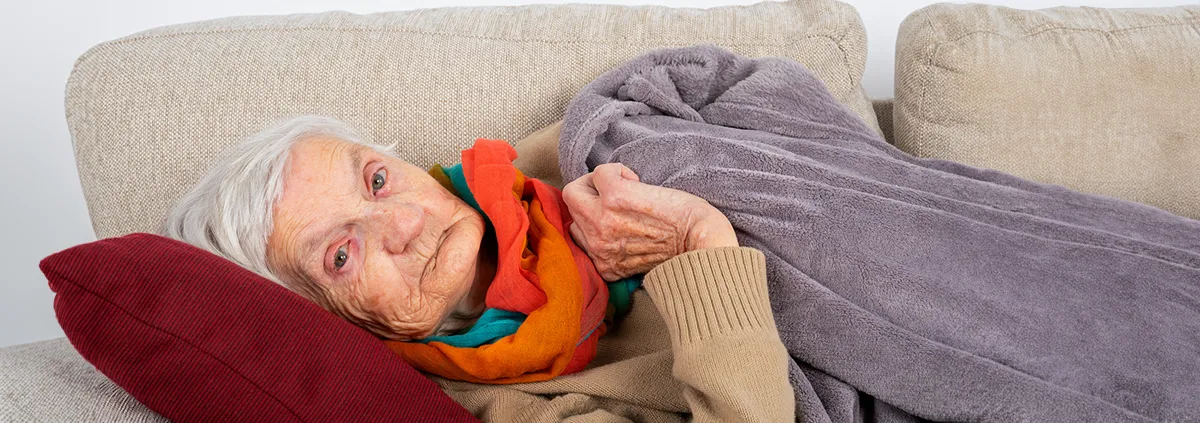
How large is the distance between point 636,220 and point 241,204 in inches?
22.9

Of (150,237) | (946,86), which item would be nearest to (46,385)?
(150,237)

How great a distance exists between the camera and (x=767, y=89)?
1414mm

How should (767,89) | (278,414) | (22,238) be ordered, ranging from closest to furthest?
(278,414)
(767,89)
(22,238)

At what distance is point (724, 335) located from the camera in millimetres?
1027

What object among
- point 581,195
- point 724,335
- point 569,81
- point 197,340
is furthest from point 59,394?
point 569,81

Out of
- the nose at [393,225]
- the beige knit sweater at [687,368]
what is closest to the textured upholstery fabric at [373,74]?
the nose at [393,225]

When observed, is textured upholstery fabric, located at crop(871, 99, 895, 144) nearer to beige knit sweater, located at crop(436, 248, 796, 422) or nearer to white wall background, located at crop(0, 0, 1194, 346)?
white wall background, located at crop(0, 0, 1194, 346)

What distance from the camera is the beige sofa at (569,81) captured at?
1.52 meters

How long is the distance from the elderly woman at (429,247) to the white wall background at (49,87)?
3.59ft

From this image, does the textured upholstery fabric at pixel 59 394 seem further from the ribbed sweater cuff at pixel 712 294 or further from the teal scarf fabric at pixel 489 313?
the ribbed sweater cuff at pixel 712 294

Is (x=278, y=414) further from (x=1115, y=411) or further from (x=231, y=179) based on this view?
(x=1115, y=411)

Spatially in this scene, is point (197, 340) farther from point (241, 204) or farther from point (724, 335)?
point (724, 335)

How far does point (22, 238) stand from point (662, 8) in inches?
75.5

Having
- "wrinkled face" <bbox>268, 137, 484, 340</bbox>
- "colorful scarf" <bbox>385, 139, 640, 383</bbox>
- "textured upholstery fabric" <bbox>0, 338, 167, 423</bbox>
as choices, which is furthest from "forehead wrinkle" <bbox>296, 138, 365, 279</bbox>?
"textured upholstery fabric" <bbox>0, 338, 167, 423</bbox>
